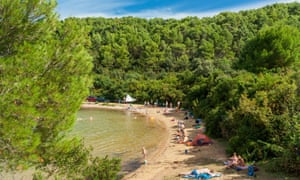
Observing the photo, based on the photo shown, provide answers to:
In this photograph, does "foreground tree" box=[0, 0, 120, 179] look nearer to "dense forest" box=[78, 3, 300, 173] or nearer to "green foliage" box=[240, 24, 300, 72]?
"dense forest" box=[78, 3, 300, 173]

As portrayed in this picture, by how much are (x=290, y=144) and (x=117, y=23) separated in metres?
89.1

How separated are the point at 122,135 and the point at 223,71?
578 inches

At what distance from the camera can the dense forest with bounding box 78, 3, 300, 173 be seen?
578 inches

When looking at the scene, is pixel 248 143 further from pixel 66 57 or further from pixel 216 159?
pixel 66 57

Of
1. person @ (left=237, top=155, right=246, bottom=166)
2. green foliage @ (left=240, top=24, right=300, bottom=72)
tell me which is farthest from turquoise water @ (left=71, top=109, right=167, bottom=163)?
green foliage @ (left=240, top=24, right=300, bottom=72)

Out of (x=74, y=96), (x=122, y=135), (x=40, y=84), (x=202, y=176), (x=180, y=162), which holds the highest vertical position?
(x=40, y=84)

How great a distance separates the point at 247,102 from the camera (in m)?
16.1

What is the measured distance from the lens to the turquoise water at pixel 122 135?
20422 mm

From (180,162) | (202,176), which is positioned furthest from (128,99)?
(202,176)

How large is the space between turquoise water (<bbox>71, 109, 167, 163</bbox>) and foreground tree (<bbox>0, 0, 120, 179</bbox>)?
9.33 meters

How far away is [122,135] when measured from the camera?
26.6 metres

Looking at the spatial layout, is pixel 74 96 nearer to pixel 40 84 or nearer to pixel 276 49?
pixel 40 84

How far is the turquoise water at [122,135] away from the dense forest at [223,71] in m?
4.73

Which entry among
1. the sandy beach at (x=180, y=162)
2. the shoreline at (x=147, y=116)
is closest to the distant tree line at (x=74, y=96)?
the shoreline at (x=147, y=116)
